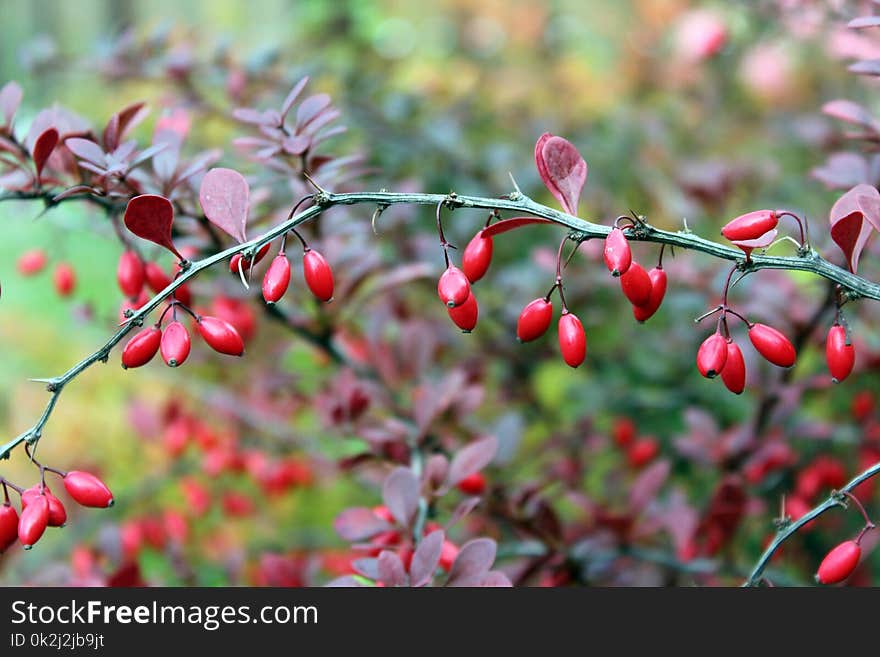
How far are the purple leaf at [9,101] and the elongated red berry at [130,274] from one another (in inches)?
8.3

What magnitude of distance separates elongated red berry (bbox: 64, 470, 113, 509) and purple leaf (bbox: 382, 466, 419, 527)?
1.03ft

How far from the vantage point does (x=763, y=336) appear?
2.50 ft

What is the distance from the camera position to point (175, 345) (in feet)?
2.47

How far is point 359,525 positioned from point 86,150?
19.9 inches

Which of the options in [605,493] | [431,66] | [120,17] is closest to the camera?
[605,493]

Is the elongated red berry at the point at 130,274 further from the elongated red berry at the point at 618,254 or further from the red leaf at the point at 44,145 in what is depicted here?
the elongated red berry at the point at 618,254

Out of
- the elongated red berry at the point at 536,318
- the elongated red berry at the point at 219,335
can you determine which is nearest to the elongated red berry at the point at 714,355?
the elongated red berry at the point at 536,318

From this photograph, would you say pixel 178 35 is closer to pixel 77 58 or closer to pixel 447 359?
pixel 77 58

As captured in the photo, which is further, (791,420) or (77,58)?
(77,58)

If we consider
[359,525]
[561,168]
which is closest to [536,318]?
[561,168]

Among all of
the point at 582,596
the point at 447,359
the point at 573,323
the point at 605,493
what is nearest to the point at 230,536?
the point at 447,359

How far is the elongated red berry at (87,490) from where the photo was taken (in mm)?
778

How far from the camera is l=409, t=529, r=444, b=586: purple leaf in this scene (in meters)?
0.88

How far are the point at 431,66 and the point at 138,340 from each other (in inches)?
111
